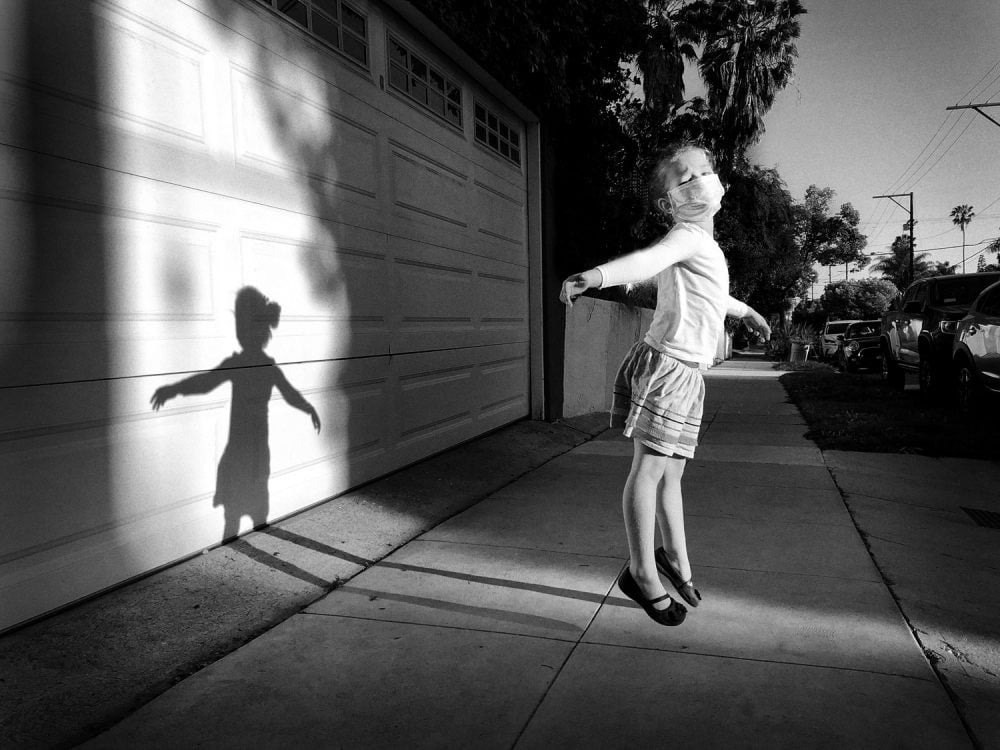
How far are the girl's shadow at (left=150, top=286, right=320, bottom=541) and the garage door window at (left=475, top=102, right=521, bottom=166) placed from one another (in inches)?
142

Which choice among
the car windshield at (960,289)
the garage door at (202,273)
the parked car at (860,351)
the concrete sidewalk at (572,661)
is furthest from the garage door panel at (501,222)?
the parked car at (860,351)

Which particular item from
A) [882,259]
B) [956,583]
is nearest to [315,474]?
[956,583]

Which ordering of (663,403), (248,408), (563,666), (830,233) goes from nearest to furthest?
(563,666), (663,403), (248,408), (830,233)

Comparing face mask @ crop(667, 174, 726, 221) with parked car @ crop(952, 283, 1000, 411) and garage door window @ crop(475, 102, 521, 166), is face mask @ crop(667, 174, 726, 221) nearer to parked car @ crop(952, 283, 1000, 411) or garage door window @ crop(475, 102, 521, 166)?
garage door window @ crop(475, 102, 521, 166)

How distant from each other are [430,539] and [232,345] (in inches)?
58.6

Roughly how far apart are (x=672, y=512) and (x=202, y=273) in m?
2.44

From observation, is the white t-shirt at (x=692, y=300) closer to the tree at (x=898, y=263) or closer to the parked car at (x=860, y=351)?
the parked car at (x=860, y=351)

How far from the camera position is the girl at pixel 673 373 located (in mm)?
2814

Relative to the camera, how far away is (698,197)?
9.52 ft

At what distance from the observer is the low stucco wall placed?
9094 millimetres

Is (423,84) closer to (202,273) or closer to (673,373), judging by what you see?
(202,273)

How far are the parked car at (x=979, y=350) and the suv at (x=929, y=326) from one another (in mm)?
854

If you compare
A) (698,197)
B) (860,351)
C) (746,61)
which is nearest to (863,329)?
(860,351)

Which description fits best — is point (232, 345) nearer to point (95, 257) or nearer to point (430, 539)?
point (95, 257)
